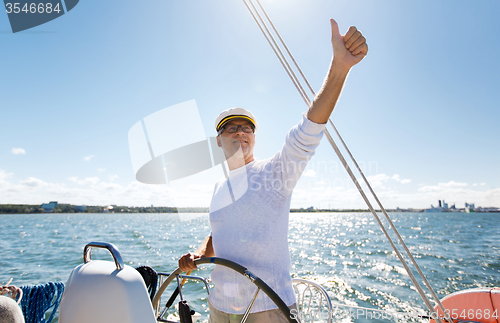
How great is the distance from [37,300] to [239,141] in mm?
1928

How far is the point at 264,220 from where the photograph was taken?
1194 millimetres

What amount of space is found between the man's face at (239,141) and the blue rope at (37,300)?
5.83 feet

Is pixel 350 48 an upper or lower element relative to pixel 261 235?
upper

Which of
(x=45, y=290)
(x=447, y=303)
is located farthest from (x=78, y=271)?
(x=447, y=303)

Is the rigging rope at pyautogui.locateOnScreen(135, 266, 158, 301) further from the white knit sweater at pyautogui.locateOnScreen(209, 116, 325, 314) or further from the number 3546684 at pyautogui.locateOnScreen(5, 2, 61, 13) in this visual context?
the number 3546684 at pyautogui.locateOnScreen(5, 2, 61, 13)

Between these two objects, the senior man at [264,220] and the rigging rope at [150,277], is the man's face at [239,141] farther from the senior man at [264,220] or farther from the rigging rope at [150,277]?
the rigging rope at [150,277]

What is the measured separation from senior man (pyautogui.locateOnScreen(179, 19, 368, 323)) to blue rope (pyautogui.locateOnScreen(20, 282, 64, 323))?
4.96 ft

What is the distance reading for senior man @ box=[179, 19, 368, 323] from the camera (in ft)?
3.30

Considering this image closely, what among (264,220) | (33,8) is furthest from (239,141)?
(33,8)

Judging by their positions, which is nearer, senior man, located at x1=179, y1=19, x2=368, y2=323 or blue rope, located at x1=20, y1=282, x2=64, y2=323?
senior man, located at x1=179, y1=19, x2=368, y2=323

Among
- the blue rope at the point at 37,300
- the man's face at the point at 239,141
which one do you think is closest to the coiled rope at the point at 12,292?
the blue rope at the point at 37,300

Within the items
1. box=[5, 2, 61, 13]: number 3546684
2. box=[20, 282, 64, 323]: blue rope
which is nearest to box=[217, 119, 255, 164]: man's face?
box=[20, 282, 64, 323]: blue rope

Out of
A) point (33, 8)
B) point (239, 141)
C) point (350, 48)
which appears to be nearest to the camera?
point (350, 48)

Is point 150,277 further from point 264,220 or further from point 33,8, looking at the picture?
point 33,8
